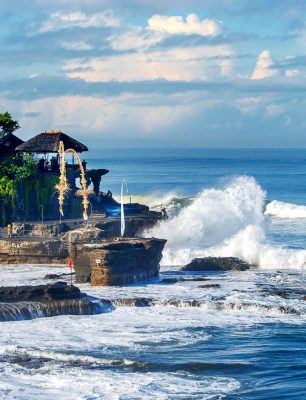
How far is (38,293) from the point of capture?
41.4 m

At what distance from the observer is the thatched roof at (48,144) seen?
65125 millimetres

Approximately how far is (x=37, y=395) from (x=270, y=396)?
7.01 meters

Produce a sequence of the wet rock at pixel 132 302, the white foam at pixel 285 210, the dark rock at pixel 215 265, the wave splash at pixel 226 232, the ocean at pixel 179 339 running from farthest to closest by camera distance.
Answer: the white foam at pixel 285 210
the wave splash at pixel 226 232
the dark rock at pixel 215 265
the wet rock at pixel 132 302
the ocean at pixel 179 339

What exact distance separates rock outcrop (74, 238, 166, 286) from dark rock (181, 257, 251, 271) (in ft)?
13.4

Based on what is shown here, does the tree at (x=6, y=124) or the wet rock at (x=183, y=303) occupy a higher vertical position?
the tree at (x=6, y=124)

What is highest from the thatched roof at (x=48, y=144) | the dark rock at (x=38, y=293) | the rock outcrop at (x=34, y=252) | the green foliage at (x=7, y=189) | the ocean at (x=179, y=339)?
the thatched roof at (x=48, y=144)

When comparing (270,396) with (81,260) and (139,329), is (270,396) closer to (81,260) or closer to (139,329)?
(139,329)

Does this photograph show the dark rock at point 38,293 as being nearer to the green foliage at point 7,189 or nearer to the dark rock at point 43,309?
the dark rock at point 43,309

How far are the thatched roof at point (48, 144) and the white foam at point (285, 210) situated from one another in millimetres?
30638

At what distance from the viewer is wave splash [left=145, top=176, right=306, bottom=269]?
189 ft

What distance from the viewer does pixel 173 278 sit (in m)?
49.6

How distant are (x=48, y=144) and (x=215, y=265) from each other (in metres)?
17.6

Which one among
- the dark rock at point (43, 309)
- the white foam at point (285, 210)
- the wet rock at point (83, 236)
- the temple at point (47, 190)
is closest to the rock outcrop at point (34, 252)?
the wet rock at point (83, 236)

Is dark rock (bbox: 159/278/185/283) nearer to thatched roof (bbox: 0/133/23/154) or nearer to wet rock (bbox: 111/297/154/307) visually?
wet rock (bbox: 111/297/154/307)
